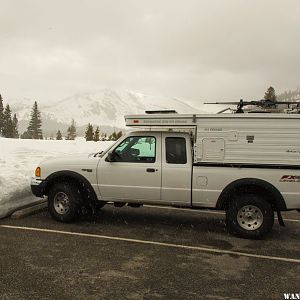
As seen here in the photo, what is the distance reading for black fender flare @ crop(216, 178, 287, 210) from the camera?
721 cm

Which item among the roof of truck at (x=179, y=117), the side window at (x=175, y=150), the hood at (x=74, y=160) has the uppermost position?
the roof of truck at (x=179, y=117)

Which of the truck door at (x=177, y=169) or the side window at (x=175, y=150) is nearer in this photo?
the truck door at (x=177, y=169)

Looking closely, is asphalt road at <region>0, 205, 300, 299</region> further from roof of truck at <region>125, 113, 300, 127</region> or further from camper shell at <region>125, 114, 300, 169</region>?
roof of truck at <region>125, 113, 300, 127</region>

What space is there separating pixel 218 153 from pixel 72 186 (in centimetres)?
329

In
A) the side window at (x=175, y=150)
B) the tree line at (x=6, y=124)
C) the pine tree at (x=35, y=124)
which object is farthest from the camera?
the pine tree at (x=35, y=124)

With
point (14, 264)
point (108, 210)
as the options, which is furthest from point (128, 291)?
point (108, 210)

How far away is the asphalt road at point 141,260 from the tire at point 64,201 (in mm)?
241

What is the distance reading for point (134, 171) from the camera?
7.86 meters

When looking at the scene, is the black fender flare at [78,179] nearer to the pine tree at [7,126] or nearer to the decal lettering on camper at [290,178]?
the decal lettering on camper at [290,178]

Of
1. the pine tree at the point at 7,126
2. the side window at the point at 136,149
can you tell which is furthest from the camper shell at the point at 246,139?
the pine tree at the point at 7,126

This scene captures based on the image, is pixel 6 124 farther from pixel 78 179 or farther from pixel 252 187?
pixel 252 187

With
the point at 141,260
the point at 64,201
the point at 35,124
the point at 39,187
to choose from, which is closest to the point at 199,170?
the point at 141,260

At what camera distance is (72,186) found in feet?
27.3

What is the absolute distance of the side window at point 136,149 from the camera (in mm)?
7953
